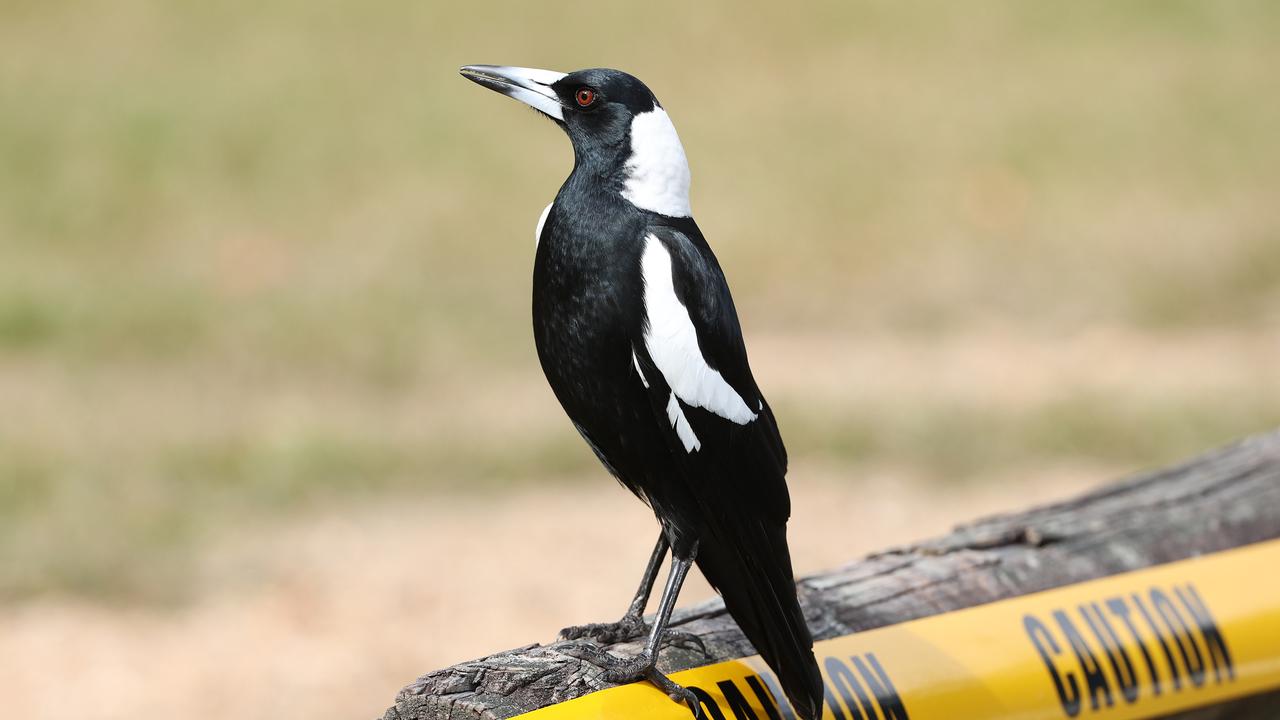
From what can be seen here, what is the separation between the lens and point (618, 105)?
6.50 ft

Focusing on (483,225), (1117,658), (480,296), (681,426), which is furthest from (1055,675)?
(483,225)

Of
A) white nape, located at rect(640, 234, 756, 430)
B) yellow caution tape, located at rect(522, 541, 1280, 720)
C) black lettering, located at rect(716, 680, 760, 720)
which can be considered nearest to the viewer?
white nape, located at rect(640, 234, 756, 430)

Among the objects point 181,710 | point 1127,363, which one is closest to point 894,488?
point 1127,363

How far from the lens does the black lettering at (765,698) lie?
1999 millimetres

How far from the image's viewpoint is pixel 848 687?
2094mm

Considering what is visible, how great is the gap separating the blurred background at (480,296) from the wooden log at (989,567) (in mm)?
1754

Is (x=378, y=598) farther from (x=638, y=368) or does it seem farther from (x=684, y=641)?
(x=638, y=368)

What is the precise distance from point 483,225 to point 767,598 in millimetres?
6532

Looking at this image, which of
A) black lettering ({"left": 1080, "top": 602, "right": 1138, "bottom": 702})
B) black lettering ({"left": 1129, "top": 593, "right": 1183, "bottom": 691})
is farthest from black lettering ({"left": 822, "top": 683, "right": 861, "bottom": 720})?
black lettering ({"left": 1129, "top": 593, "right": 1183, "bottom": 691})

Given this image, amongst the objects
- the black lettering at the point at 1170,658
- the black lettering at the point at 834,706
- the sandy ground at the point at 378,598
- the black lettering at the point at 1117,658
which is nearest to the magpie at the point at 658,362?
the black lettering at the point at 834,706

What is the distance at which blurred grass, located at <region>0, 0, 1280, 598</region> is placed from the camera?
17.9 ft

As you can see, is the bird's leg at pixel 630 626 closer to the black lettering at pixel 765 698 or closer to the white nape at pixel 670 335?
the black lettering at pixel 765 698

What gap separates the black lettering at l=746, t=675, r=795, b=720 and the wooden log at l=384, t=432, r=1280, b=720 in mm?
111

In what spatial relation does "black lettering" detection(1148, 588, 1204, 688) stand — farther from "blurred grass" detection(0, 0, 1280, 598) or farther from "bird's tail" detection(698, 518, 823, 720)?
"blurred grass" detection(0, 0, 1280, 598)
